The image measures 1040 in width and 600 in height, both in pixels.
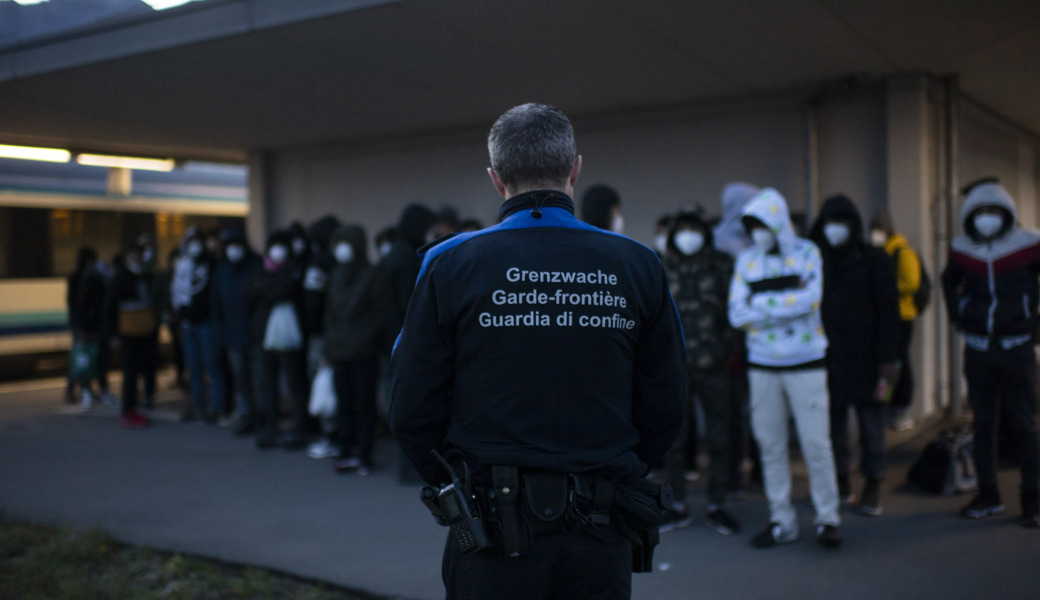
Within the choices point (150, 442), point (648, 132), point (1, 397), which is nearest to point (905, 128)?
point (648, 132)

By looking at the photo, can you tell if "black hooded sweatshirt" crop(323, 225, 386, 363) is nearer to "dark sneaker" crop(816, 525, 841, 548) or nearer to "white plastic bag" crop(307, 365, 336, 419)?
"white plastic bag" crop(307, 365, 336, 419)

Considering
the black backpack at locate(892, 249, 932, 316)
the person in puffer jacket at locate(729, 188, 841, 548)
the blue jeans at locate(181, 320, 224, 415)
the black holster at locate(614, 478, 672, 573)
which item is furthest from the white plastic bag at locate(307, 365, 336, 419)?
the black holster at locate(614, 478, 672, 573)

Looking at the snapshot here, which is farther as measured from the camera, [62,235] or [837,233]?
[62,235]

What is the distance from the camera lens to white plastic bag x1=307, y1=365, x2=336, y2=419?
6.88 meters

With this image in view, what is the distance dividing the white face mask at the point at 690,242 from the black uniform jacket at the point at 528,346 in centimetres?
301

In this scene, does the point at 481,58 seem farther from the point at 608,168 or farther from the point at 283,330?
the point at 283,330

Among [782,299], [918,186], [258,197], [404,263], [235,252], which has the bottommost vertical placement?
[782,299]

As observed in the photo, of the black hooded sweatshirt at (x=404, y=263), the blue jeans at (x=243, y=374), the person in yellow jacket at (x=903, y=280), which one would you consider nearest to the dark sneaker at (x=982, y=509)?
the person in yellow jacket at (x=903, y=280)

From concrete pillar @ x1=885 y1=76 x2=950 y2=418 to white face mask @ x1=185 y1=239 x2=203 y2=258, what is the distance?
22.8 feet

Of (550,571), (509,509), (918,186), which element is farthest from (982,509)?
(509,509)

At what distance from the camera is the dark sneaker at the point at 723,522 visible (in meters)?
4.88

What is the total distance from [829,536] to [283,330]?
494cm

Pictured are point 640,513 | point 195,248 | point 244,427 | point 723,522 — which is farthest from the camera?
point 195,248

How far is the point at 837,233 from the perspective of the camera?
5.03m
